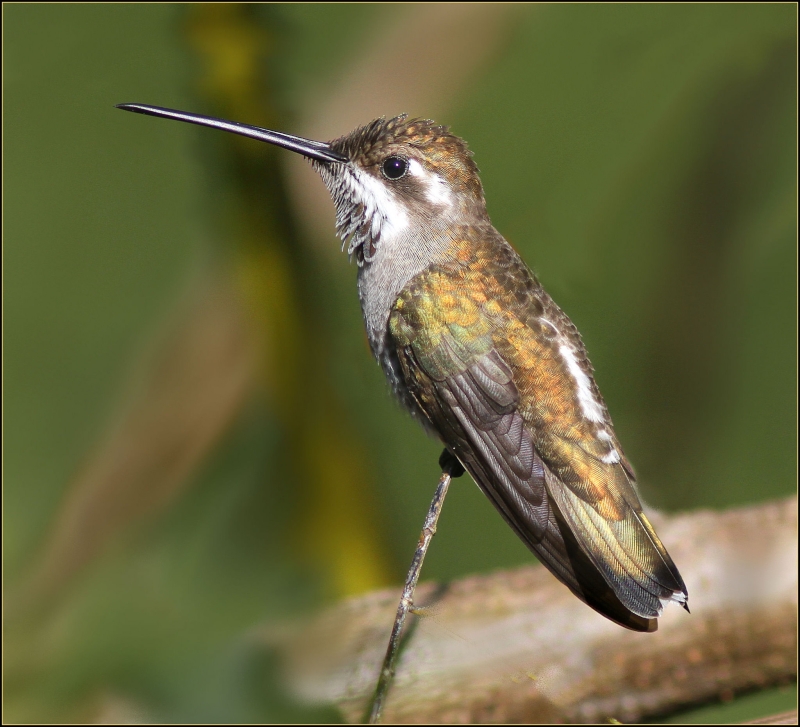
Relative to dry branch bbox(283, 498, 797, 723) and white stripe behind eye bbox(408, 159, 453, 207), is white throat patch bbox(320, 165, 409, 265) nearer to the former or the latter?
white stripe behind eye bbox(408, 159, 453, 207)

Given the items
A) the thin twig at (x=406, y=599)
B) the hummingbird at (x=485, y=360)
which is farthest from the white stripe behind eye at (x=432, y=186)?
the thin twig at (x=406, y=599)

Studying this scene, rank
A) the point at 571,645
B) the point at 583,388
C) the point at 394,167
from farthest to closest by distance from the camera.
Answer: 1. the point at 571,645
2. the point at 394,167
3. the point at 583,388

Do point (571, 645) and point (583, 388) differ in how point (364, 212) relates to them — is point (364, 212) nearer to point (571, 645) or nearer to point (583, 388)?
point (583, 388)

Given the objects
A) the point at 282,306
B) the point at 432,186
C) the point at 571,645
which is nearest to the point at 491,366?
the point at 432,186

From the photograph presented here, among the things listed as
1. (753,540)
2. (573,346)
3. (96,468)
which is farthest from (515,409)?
(96,468)

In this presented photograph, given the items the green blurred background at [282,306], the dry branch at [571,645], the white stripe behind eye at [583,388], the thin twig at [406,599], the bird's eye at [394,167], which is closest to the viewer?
the thin twig at [406,599]

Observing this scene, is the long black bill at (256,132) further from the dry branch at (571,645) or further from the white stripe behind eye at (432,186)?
the dry branch at (571,645)
